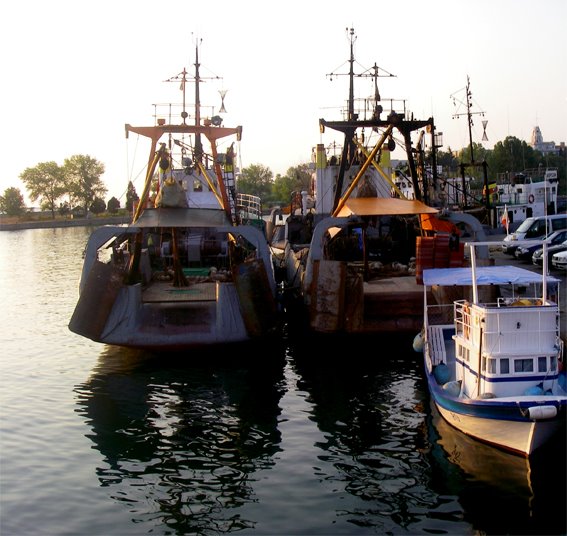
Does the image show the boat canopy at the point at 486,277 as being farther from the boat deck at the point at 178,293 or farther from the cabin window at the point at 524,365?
the boat deck at the point at 178,293

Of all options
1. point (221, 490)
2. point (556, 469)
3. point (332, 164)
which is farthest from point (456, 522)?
point (332, 164)

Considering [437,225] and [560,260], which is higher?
[437,225]

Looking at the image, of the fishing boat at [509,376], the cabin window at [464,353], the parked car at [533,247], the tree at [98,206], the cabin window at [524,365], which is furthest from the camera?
the tree at [98,206]

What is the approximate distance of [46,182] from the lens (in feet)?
417

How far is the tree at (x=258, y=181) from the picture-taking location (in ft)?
450

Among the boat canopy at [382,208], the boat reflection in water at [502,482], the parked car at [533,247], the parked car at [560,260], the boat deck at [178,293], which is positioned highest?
the boat canopy at [382,208]

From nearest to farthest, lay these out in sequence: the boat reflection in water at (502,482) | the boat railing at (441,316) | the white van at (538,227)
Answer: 1. the boat reflection in water at (502,482)
2. the boat railing at (441,316)
3. the white van at (538,227)

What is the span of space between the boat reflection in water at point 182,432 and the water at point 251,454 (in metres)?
0.04

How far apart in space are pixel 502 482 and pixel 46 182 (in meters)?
127

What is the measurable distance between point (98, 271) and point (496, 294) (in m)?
10.2

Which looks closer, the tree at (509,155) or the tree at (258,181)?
the tree at (509,155)

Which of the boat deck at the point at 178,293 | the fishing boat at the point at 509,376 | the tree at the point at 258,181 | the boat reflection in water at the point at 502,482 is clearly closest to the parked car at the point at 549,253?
the boat deck at the point at 178,293

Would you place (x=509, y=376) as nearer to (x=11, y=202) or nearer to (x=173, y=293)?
(x=173, y=293)

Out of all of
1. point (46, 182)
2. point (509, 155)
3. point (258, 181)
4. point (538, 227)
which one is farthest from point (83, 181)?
point (538, 227)
